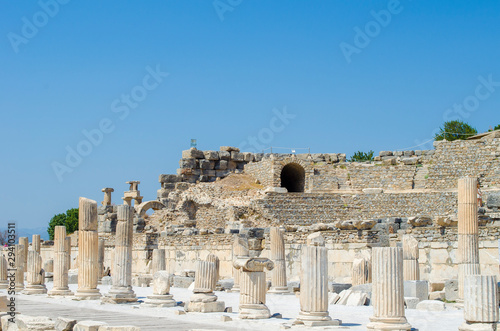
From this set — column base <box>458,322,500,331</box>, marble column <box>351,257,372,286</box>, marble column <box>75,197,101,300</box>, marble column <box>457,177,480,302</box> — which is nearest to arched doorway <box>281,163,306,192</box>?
marble column <box>351,257,372,286</box>

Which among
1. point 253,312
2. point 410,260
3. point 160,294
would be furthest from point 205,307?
point 410,260

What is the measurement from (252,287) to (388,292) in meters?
3.25

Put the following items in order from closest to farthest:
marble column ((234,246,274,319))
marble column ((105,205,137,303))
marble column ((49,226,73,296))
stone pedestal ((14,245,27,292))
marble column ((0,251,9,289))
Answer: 1. marble column ((234,246,274,319))
2. marble column ((105,205,137,303))
3. marble column ((49,226,73,296))
4. stone pedestal ((14,245,27,292))
5. marble column ((0,251,9,289))

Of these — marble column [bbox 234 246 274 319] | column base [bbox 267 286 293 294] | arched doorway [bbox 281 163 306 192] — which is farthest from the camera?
arched doorway [bbox 281 163 306 192]

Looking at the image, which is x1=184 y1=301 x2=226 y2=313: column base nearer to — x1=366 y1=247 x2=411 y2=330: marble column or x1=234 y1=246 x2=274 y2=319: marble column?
x1=234 y1=246 x2=274 y2=319: marble column

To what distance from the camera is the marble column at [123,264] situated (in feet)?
56.2

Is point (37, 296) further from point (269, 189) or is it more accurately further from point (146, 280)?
point (269, 189)

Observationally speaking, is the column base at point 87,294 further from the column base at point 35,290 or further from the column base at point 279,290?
the column base at point 279,290

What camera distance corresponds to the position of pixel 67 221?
63.2 meters

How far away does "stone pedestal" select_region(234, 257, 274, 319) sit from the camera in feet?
43.5

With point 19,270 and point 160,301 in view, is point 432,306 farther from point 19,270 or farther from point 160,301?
point 19,270

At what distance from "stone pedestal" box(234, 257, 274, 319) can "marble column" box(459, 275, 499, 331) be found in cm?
416

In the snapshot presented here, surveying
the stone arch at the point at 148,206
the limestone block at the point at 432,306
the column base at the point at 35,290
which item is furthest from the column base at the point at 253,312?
the stone arch at the point at 148,206

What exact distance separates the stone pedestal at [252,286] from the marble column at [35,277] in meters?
9.17
